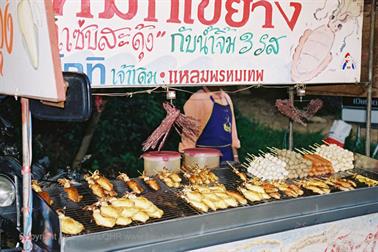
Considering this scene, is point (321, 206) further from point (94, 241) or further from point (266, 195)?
point (94, 241)

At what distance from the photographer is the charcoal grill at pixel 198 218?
107 inches

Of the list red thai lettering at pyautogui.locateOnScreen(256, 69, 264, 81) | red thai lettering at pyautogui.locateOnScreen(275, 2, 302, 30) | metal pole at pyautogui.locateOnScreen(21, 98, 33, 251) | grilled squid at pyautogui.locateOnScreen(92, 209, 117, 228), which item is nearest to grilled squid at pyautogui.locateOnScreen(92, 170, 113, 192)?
grilled squid at pyautogui.locateOnScreen(92, 209, 117, 228)

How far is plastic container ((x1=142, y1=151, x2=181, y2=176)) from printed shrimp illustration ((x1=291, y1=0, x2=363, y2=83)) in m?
1.15

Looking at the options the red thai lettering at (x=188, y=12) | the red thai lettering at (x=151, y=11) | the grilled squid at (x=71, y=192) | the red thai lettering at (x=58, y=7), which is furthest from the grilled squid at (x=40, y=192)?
the red thai lettering at (x=188, y=12)

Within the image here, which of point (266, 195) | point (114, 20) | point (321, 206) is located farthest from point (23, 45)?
point (321, 206)

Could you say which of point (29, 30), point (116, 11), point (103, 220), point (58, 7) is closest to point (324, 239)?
point (103, 220)

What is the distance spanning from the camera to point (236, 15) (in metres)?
3.36

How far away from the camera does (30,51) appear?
6.45ft

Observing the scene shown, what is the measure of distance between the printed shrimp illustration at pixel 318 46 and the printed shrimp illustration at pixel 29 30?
88.3 inches

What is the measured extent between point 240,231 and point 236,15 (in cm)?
145

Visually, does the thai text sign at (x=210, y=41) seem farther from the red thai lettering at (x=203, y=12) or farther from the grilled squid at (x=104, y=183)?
the grilled squid at (x=104, y=183)

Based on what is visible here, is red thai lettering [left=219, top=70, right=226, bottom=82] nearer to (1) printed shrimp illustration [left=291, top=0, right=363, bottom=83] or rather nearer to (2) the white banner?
(1) printed shrimp illustration [left=291, top=0, right=363, bottom=83]

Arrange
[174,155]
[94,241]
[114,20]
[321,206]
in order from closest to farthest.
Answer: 1. [94,241]
2. [114,20]
3. [321,206]
4. [174,155]

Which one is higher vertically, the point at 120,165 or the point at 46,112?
the point at 46,112
